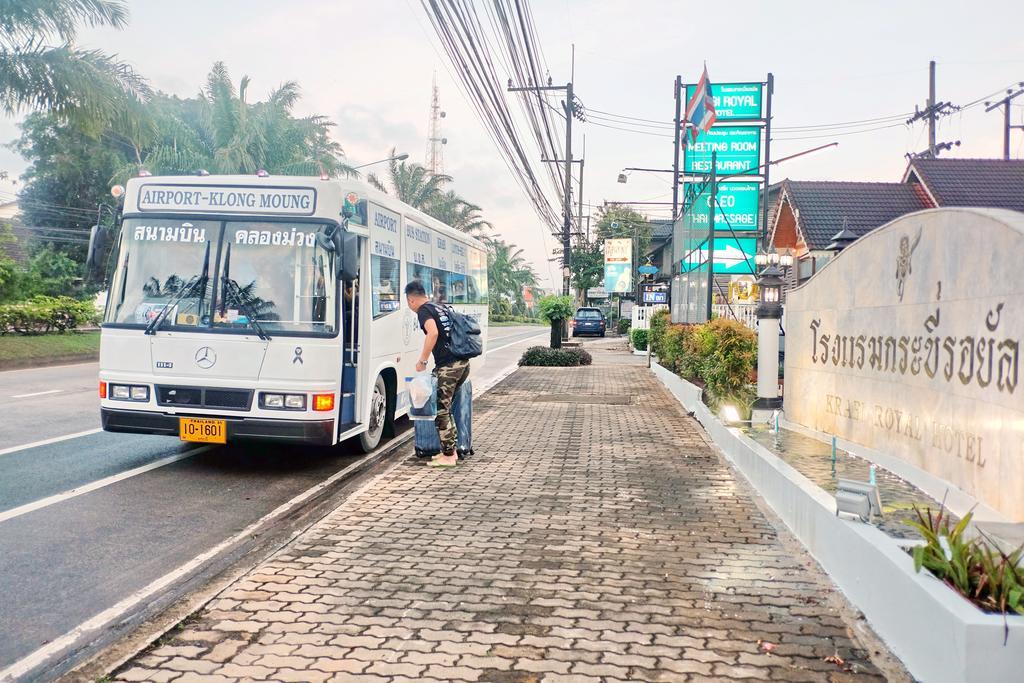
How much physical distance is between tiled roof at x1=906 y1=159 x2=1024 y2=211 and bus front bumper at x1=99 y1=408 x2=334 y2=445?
20.4 metres

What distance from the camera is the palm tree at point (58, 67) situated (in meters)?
18.5

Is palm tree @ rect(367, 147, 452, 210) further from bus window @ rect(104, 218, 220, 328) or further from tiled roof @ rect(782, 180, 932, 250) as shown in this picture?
bus window @ rect(104, 218, 220, 328)

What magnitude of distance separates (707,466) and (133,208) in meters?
6.37

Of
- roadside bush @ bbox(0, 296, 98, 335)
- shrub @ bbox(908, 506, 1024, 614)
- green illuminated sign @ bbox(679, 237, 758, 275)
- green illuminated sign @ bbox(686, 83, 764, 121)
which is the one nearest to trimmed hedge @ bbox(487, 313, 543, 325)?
roadside bush @ bbox(0, 296, 98, 335)

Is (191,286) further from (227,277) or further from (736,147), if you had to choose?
(736,147)

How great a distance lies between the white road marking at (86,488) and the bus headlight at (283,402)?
1.50 meters

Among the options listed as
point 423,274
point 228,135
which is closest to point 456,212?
point 228,135

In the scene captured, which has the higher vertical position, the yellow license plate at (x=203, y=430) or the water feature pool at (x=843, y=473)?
the yellow license plate at (x=203, y=430)

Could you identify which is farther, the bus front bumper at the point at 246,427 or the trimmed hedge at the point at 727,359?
the trimmed hedge at the point at 727,359

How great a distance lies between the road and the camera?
166 inches

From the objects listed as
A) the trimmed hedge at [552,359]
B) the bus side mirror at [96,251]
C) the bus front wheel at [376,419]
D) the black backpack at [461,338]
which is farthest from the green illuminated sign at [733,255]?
the bus side mirror at [96,251]

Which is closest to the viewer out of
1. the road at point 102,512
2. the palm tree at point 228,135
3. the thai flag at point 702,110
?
the road at point 102,512

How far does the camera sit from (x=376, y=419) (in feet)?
→ 30.0

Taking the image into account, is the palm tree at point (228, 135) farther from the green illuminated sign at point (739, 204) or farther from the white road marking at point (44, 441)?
the white road marking at point (44, 441)
